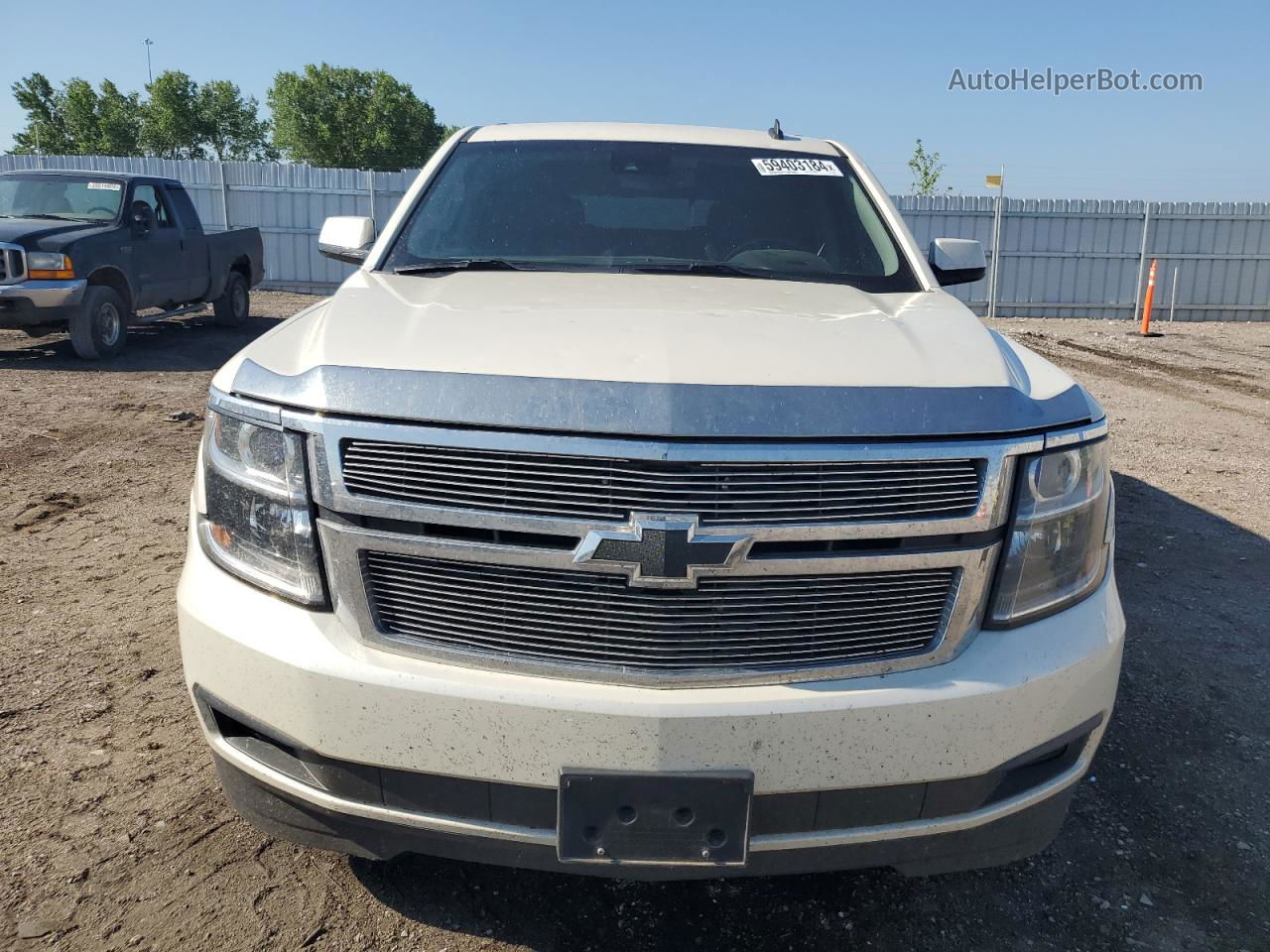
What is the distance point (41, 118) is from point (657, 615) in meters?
81.1

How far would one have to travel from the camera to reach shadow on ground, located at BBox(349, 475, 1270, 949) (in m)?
2.20

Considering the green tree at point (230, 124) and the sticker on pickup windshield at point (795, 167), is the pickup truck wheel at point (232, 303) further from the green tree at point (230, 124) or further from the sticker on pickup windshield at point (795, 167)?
the green tree at point (230, 124)

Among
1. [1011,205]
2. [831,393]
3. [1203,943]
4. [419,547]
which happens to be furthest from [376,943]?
[1011,205]

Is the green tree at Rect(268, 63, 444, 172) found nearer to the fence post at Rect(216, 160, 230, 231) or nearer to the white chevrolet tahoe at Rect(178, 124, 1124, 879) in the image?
the fence post at Rect(216, 160, 230, 231)

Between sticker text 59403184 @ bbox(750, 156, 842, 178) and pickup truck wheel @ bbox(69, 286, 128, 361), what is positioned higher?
sticker text 59403184 @ bbox(750, 156, 842, 178)

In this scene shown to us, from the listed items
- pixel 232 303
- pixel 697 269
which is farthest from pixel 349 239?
pixel 232 303

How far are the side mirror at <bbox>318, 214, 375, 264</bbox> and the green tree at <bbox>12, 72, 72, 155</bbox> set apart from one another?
76223 millimetres

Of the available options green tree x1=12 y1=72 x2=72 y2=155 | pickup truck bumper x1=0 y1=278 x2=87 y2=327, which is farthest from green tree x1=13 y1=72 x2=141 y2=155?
pickup truck bumper x1=0 y1=278 x2=87 y2=327

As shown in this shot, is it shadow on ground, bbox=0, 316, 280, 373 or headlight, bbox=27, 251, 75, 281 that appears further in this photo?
shadow on ground, bbox=0, 316, 280, 373

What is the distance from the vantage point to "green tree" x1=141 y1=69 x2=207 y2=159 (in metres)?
74.4

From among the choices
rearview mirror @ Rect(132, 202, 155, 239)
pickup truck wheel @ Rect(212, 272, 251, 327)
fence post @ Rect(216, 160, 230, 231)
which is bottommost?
pickup truck wheel @ Rect(212, 272, 251, 327)

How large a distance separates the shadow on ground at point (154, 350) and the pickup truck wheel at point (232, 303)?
12cm

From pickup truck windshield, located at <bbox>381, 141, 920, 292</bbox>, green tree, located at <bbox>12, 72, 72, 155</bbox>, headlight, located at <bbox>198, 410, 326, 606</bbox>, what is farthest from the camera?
green tree, located at <bbox>12, 72, 72, 155</bbox>

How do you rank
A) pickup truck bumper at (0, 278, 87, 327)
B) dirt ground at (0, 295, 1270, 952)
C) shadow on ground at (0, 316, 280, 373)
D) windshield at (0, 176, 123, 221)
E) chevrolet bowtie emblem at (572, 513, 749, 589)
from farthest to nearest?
windshield at (0, 176, 123, 221), shadow on ground at (0, 316, 280, 373), pickup truck bumper at (0, 278, 87, 327), dirt ground at (0, 295, 1270, 952), chevrolet bowtie emblem at (572, 513, 749, 589)
